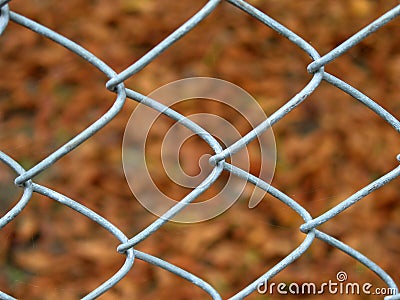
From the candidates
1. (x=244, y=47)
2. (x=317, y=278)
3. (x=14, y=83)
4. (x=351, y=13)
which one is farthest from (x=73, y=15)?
(x=317, y=278)

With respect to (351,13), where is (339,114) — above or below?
below

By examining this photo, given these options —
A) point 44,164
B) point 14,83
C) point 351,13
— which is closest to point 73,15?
point 14,83

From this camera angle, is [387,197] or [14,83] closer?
[387,197]

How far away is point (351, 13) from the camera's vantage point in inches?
70.0

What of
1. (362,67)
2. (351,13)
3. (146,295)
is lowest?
(146,295)

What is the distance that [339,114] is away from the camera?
1.71 meters

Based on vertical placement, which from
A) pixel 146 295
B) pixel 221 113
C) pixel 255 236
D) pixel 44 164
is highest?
pixel 221 113

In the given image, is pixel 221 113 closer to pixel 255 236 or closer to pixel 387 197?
pixel 255 236

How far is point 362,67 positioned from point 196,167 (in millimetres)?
576

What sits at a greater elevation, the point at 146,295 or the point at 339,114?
the point at 339,114

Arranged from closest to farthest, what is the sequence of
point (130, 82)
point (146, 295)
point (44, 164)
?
point (44, 164) → point (146, 295) → point (130, 82)


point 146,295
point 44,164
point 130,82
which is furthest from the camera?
point 130,82

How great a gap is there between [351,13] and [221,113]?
0.48m

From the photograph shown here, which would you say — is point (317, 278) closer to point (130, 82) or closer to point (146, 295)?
point (146, 295)
